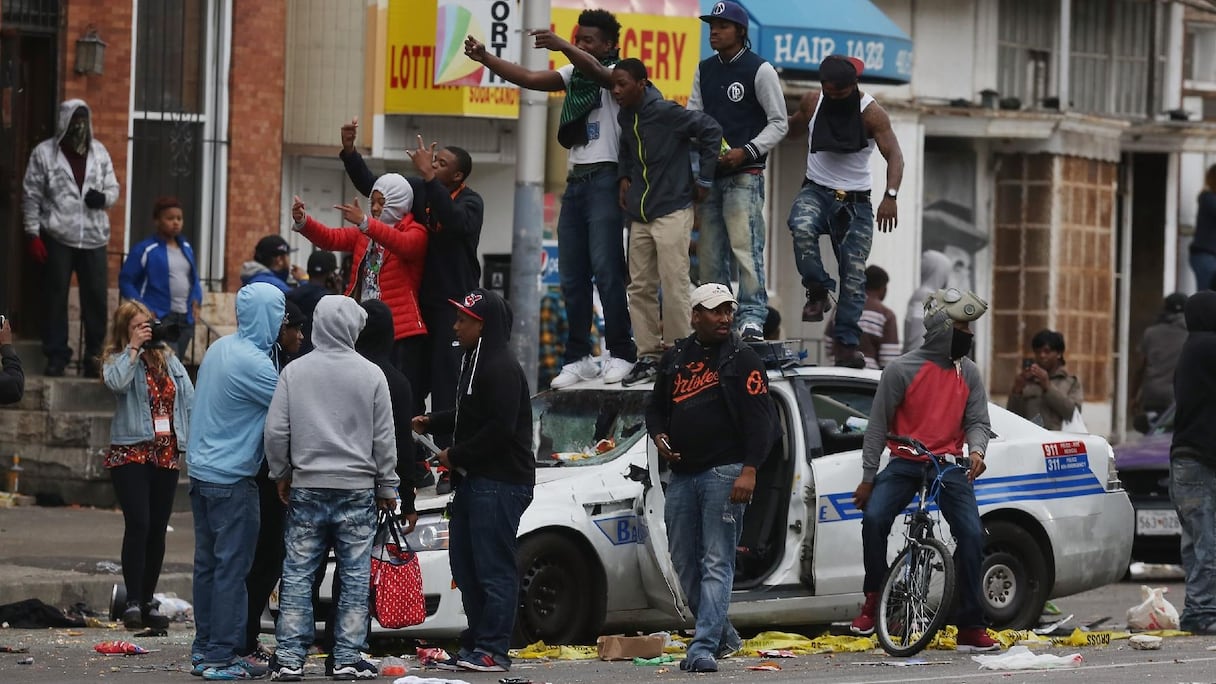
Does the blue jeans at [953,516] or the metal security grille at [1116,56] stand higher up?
Answer: the metal security grille at [1116,56]

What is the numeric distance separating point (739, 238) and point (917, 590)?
9.06 feet

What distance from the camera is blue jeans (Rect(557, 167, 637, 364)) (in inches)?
539

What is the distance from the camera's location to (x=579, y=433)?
13.0 metres

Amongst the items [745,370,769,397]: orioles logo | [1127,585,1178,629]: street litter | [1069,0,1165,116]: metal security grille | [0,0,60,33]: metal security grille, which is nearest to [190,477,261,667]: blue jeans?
[745,370,769,397]: orioles logo

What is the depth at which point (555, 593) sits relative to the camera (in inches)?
476

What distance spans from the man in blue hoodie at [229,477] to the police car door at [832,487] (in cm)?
325

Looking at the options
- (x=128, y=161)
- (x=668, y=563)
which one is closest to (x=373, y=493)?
(x=668, y=563)

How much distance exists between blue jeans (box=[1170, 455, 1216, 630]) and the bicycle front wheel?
2225mm

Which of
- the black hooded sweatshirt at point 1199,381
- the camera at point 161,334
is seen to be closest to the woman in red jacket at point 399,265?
the camera at point 161,334

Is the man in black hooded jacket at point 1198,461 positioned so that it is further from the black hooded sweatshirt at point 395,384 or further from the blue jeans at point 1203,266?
the blue jeans at point 1203,266

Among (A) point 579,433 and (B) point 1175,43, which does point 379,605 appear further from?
(B) point 1175,43

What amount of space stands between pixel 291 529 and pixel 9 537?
5.94m

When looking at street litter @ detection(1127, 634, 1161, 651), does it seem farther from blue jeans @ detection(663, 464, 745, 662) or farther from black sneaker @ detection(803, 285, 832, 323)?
black sneaker @ detection(803, 285, 832, 323)

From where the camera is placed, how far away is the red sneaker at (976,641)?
12056 millimetres
